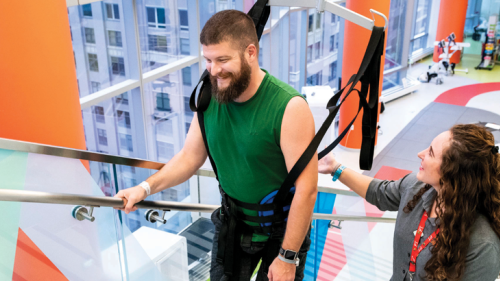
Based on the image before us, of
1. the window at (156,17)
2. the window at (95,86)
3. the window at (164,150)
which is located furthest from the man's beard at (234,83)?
the window at (164,150)

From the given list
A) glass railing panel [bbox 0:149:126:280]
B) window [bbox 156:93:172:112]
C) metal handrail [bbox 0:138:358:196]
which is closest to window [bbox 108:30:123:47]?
window [bbox 156:93:172:112]

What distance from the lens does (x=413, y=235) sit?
2092mm

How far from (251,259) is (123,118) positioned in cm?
501

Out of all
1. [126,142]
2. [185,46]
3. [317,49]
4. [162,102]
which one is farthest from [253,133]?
[317,49]

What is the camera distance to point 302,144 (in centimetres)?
182

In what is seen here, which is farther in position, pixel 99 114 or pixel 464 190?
pixel 99 114

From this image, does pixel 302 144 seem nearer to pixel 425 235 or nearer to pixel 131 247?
pixel 425 235

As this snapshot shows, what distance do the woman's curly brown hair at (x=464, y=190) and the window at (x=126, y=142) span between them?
5598 millimetres

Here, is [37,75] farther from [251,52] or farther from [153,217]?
[251,52]

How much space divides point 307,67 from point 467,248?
973 centimetres

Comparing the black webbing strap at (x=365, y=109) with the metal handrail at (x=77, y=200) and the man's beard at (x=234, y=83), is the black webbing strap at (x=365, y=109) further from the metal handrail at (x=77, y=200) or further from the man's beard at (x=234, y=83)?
the metal handrail at (x=77, y=200)

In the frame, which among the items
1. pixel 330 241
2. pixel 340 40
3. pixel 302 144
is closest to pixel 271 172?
pixel 302 144

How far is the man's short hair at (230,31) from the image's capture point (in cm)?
177

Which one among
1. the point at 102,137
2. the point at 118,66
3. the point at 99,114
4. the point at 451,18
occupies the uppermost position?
the point at 118,66
